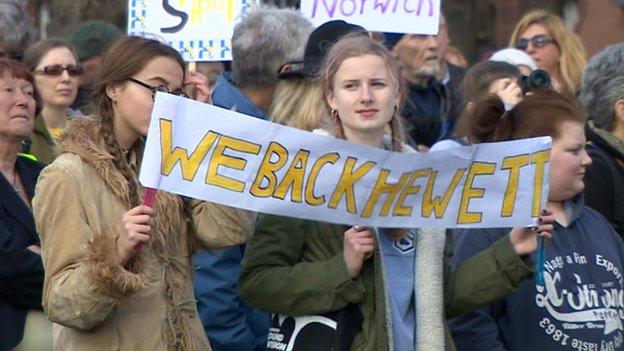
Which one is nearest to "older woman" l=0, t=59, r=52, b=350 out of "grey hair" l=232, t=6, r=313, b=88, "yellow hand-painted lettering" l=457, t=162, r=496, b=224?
"grey hair" l=232, t=6, r=313, b=88

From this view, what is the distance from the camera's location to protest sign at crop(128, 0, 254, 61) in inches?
287

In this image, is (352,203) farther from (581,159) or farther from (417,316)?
(581,159)

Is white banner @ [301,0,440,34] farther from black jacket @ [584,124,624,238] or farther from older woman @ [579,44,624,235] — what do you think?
black jacket @ [584,124,624,238]

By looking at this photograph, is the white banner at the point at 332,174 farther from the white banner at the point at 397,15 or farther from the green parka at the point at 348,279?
the white banner at the point at 397,15

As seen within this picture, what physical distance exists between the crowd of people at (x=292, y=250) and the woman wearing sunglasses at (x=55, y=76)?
48.2 inches

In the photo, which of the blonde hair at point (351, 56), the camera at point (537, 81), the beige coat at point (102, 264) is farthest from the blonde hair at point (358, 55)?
the camera at point (537, 81)

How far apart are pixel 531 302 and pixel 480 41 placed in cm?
1546

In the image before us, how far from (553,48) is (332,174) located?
4.67 meters

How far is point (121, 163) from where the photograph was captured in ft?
16.3

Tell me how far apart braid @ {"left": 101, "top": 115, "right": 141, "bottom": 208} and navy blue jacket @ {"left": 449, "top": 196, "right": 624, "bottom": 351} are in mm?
1166

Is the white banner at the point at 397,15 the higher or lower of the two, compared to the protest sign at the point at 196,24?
higher

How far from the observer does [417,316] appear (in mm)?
4977

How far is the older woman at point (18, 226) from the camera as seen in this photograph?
5.67 m

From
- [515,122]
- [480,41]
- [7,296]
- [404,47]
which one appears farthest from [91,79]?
[480,41]
